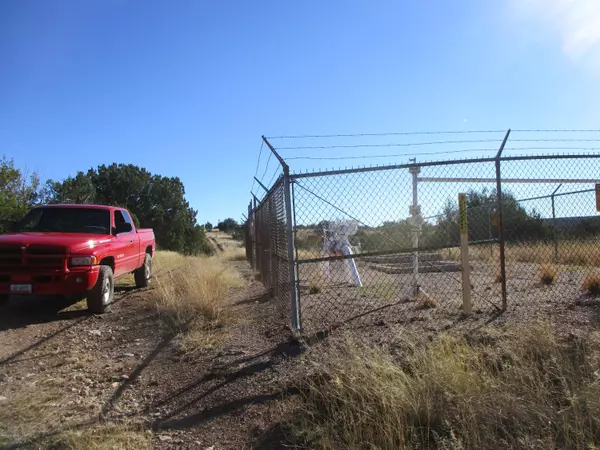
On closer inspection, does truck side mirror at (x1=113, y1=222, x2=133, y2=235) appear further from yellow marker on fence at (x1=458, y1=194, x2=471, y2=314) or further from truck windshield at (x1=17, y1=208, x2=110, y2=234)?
yellow marker on fence at (x1=458, y1=194, x2=471, y2=314)

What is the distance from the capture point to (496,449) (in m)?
2.84

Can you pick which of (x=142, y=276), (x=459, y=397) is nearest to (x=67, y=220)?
(x=142, y=276)

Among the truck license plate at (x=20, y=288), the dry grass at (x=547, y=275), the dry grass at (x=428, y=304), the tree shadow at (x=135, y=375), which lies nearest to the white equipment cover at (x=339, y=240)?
the dry grass at (x=428, y=304)

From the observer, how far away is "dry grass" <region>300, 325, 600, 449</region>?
2.99 m

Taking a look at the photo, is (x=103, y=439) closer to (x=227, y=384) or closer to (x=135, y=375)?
(x=227, y=384)

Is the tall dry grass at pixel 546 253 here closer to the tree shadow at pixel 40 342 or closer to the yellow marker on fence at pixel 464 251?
the yellow marker on fence at pixel 464 251

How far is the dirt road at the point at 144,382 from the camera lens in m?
3.57

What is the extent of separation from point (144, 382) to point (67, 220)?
5.03 m

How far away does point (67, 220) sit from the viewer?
8555 mm

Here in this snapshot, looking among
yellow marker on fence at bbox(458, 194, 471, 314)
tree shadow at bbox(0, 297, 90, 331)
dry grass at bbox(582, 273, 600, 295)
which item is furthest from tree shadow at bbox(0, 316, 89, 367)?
dry grass at bbox(582, 273, 600, 295)

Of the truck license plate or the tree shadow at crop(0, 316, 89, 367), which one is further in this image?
the truck license plate

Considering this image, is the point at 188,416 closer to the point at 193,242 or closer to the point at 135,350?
the point at 135,350

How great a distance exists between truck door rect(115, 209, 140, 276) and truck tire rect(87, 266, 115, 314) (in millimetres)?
768

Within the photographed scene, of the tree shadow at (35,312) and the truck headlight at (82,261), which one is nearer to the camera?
the truck headlight at (82,261)
